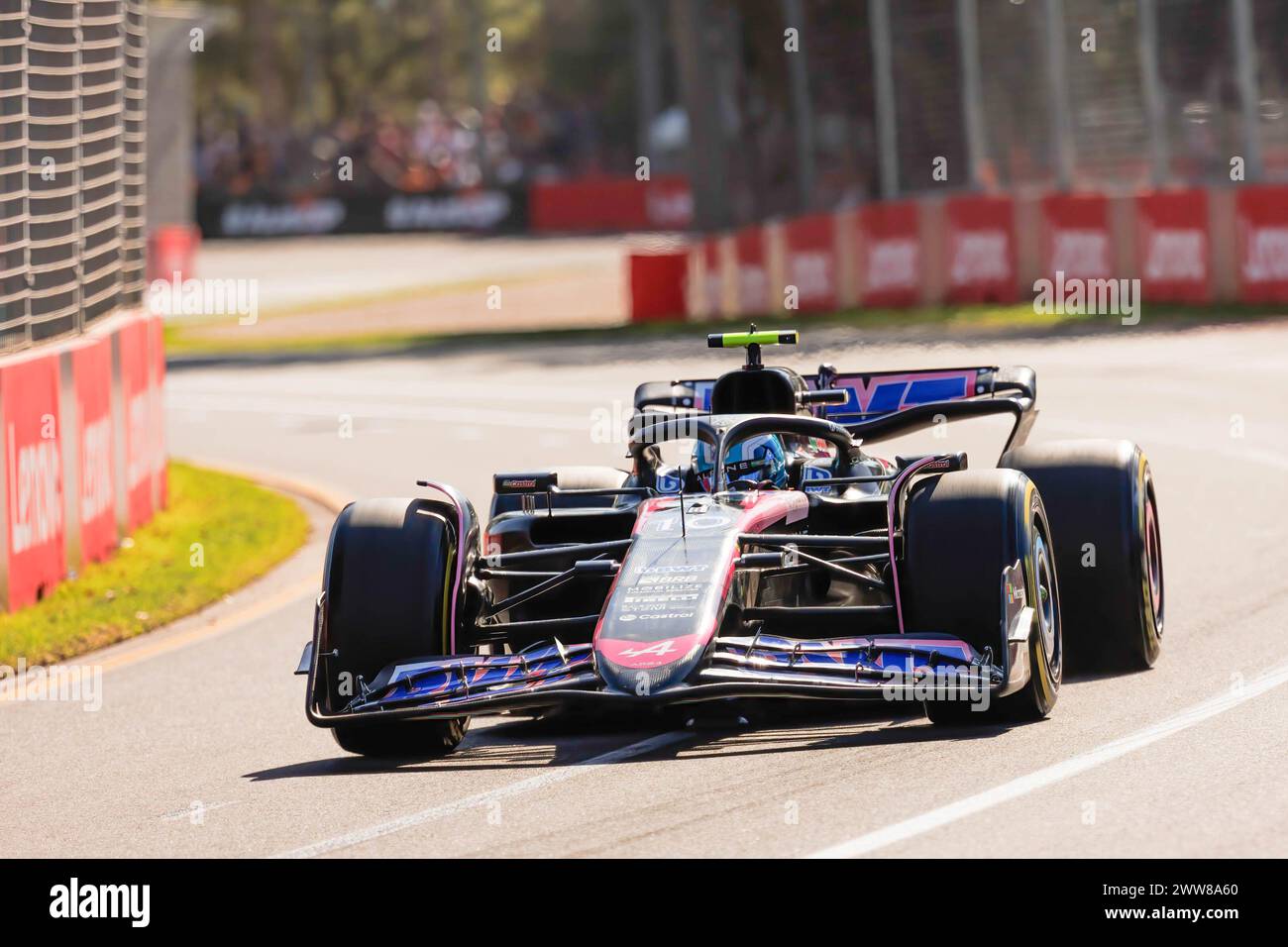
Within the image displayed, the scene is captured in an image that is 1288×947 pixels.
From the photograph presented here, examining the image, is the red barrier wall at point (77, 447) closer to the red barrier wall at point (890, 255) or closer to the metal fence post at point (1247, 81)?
the metal fence post at point (1247, 81)

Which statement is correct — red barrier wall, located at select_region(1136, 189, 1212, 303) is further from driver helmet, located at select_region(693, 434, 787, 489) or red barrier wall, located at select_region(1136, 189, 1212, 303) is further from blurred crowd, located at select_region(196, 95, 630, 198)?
blurred crowd, located at select_region(196, 95, 630, 198)

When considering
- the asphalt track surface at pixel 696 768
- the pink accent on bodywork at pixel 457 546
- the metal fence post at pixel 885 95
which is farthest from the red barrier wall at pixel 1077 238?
the pink accent on bodywork at pixel 457 546

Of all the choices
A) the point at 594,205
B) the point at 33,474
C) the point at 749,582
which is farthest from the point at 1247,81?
the point at 594,205

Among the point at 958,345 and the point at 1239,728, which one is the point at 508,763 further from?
the point at 958,345

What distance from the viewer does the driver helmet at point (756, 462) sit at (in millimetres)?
8797

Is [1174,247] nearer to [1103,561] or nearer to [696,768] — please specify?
[1103,561]

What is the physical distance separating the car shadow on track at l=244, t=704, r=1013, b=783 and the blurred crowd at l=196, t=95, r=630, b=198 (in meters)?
47.5

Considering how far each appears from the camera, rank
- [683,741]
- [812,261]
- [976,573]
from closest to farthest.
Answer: [976,573] → [683,741] → [812,261]

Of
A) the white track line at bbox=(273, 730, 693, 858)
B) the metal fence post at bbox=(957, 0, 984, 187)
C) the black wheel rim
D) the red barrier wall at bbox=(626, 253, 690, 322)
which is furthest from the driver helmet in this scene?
the red barrier wall at bbox=(626, 253, 690, 322)

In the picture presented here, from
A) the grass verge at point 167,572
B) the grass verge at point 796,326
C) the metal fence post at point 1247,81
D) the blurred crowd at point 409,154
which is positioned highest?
the blurred crowd at point 409,154

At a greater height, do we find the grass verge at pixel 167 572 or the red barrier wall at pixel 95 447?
the red barrier wall at pixel 95 447

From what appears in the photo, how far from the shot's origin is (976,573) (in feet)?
25.0

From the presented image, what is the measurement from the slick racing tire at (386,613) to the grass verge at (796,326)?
16.9 m

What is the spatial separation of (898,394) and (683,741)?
2.97 metres
